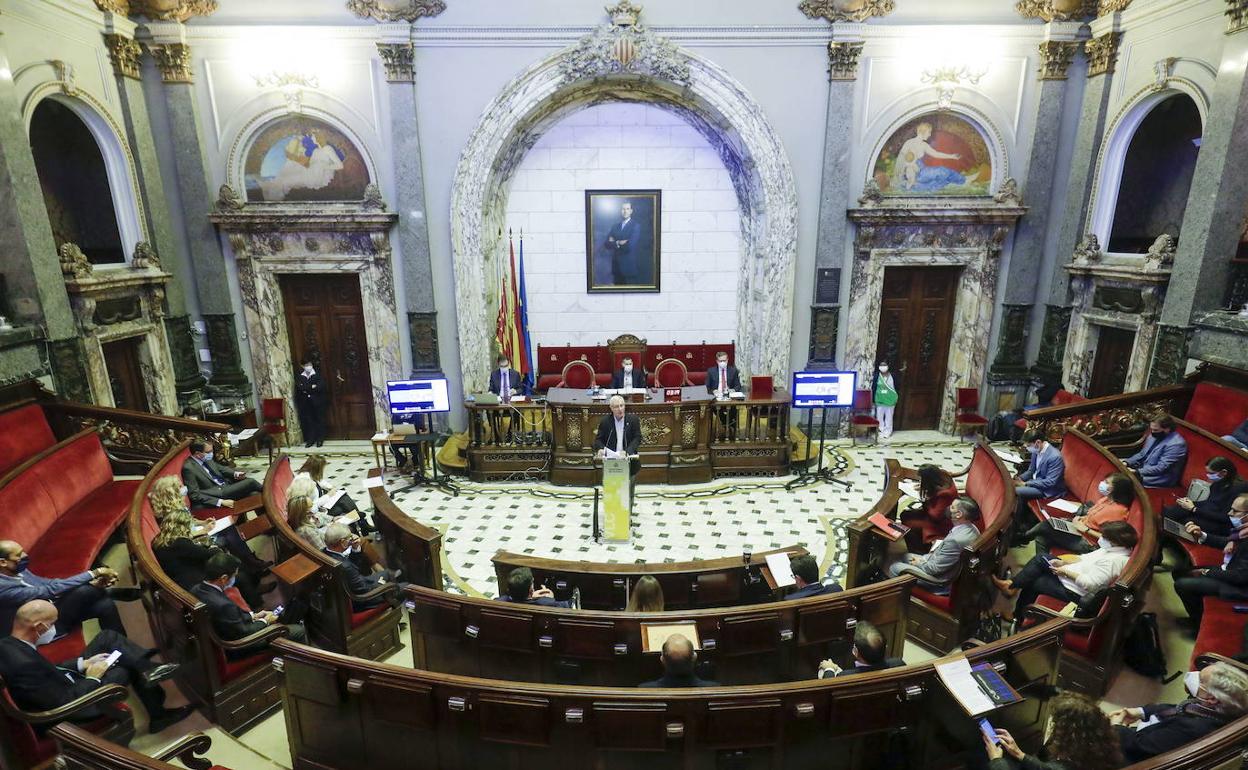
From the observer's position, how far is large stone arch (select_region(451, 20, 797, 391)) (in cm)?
928

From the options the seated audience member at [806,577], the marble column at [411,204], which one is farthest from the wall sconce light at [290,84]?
the seated audience member at [806,577]

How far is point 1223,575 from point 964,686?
338 centimetres

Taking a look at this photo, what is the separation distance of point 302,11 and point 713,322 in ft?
26.9

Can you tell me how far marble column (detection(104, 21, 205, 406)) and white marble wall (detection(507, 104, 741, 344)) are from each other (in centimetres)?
529

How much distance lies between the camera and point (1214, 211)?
7359 millimetres

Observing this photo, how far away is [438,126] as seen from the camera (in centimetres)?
943

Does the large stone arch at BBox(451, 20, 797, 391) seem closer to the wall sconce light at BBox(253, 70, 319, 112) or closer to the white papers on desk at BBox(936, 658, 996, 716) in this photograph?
the wall sconce light at BBox(253, 70, 319, 112)

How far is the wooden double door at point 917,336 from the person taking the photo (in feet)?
33.9

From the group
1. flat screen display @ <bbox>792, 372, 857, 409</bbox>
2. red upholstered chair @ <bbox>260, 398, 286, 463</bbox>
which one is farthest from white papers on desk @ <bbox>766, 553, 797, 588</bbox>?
red upholstered chair @ <bbox>260, 398, 286, 463</bbox>

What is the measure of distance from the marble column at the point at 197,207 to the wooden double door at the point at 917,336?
10.7 meters

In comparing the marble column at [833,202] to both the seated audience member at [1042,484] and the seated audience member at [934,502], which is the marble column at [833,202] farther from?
the seated audience member at [934,502]

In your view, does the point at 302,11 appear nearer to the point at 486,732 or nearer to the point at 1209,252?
the point at 486,732

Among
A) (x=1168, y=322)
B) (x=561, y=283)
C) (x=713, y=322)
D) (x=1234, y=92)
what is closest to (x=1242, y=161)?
(x=1234, y=92)

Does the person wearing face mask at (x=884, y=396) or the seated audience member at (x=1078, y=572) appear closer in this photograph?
the seated audience member at (x=1078, y=572)
